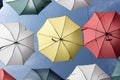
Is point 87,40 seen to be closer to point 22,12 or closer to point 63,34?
point 63,34

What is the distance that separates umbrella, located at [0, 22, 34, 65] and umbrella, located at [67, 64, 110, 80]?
1868mm

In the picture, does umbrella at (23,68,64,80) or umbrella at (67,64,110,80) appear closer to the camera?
umbrella at (67,64,110,80)

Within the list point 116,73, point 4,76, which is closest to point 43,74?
point 4,76

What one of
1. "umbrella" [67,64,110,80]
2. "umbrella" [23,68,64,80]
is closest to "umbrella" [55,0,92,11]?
"umbrella" [67,64,110,80]

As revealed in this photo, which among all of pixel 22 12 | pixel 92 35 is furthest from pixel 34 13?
pixel 92 35

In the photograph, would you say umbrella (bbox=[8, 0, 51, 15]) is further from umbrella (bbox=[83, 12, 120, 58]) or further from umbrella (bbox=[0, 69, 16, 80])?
umbrella (bbox=[0, 69, 16, 80])

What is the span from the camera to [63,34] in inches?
609

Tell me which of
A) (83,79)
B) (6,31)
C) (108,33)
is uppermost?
(6,31)

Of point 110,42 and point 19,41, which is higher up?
point 19,41

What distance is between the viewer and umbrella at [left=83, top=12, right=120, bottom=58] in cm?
1521

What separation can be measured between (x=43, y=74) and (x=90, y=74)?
185cm

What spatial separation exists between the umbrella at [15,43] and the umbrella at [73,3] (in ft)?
5.59

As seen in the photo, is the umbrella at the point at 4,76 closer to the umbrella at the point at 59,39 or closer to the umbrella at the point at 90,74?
the umbrella at the point at 59,39

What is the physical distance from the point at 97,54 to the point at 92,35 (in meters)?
0.74
